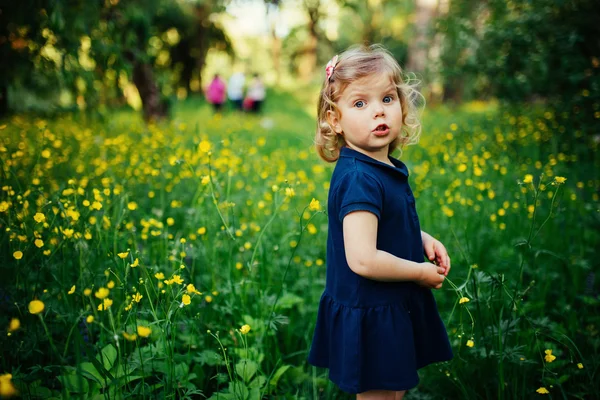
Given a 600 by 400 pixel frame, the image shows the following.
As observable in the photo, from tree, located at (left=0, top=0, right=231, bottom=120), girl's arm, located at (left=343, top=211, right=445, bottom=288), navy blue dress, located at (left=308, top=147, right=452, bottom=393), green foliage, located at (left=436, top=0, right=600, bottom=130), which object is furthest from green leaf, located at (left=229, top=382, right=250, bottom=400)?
→ green foliage, located at (left=436, top=0, right=600, bottom=130)

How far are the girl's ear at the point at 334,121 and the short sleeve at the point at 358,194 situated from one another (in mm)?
227

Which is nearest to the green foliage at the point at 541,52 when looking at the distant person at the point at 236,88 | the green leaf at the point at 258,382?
the green leaf at the point at 258,382

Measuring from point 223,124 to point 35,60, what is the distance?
3.89m

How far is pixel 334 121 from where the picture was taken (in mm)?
1642

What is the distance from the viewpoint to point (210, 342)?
2230 millimetres

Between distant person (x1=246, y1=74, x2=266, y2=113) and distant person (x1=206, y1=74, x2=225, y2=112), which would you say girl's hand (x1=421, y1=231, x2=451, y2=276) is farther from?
distant person (x1=246, y1=74, x2=266, y2=113)

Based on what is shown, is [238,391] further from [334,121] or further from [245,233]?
[245,233]

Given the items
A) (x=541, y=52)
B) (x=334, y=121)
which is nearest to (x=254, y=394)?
(x=334, y=121)

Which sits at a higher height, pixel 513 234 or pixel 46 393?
pixel 513 234

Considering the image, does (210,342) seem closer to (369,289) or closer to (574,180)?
(369,289)

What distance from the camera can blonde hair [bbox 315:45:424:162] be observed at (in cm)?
157

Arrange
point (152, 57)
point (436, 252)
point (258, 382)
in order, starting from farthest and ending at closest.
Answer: point (152, 57)
point (258, 382)
point (436, 252)

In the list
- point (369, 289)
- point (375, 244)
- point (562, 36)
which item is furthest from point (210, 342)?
point (562, 36)

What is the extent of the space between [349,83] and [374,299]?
0.75 m
